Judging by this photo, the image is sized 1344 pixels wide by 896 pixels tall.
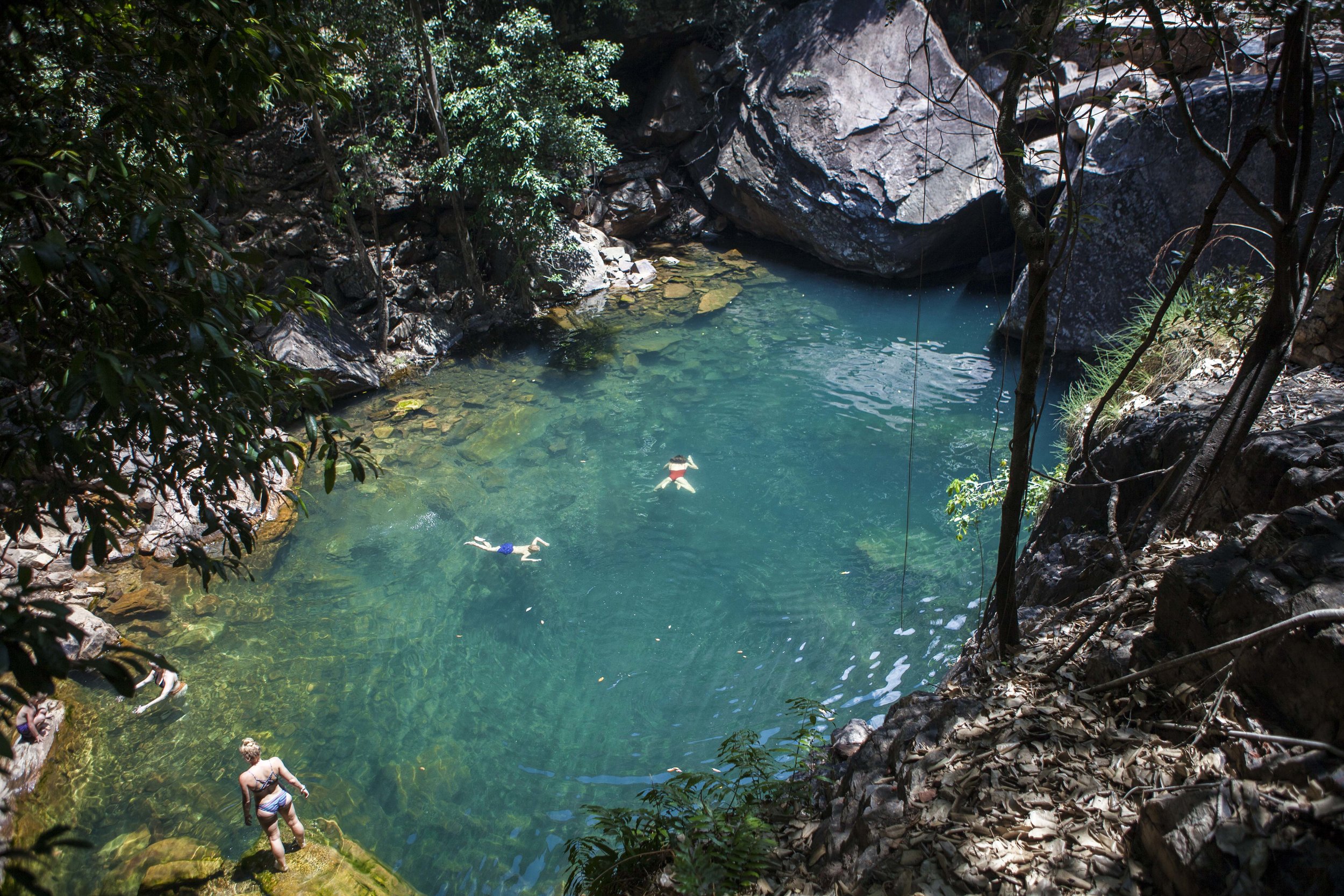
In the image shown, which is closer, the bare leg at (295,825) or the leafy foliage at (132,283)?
the leafy foliage at (132,283)

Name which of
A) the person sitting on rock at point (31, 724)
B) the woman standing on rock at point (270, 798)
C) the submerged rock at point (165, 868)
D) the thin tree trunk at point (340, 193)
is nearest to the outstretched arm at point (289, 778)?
→ the woman standing on rock at point (270, 798)

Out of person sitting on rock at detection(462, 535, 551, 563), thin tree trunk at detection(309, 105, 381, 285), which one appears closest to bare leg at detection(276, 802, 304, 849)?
person sitting on rock at detection(462, 535, 551, 563)

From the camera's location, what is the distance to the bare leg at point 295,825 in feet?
16.9

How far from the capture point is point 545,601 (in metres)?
7.27

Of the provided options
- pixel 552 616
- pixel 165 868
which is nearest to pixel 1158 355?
pixel 552 616

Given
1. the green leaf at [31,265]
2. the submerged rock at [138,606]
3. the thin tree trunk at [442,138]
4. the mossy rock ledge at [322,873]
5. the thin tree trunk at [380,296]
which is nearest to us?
the green leaf at [31,265]

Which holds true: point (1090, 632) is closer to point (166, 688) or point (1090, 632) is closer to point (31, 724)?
point (166, 688)

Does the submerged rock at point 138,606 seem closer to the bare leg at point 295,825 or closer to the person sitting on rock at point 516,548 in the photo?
the person sitting on rock at point 516,548

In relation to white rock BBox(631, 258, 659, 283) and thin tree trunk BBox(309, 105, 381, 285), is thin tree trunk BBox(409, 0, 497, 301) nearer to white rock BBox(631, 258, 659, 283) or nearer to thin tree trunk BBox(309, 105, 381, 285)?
thin tree trunk BBox(309, 105, 381, 285)

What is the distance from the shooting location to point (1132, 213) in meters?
9.21

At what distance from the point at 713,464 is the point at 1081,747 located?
21.8ft

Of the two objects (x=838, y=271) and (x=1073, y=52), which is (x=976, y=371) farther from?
(x=1073, y=52)

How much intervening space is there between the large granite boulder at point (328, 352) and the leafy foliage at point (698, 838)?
917 cm

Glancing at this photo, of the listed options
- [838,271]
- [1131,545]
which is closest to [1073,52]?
[838,271]
